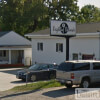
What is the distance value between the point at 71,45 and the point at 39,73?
8269 mm

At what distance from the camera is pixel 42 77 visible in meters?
21.6

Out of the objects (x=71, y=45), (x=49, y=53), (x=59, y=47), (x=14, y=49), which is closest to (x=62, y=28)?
(x=71, y=45)

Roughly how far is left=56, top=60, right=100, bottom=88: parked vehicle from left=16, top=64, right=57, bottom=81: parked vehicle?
4.64 metres

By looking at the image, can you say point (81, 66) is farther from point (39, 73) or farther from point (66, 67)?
point (39, 73)

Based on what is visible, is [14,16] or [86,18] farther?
[86,18]

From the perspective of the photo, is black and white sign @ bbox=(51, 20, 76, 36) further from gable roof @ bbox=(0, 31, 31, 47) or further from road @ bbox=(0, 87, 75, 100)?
gable roof @ bbox=(0, 31, 31, 47)

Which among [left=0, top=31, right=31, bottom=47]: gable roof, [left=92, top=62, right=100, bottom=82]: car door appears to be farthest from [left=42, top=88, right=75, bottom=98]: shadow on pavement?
[left=0, top=31, right=31, bottom=47]: gable roof

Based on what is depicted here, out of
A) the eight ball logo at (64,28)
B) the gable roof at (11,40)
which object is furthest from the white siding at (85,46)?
the gable roof at (11,40)

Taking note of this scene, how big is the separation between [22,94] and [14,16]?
3682cm

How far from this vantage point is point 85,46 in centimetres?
2669

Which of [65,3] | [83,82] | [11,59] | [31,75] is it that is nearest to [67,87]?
[83,82]

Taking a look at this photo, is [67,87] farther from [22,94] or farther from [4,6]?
[4,6]

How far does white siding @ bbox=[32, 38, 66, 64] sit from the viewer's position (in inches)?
1190

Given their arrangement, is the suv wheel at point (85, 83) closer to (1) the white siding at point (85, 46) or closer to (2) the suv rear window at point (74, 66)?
(2) the suv rear window at point (74, 66)
